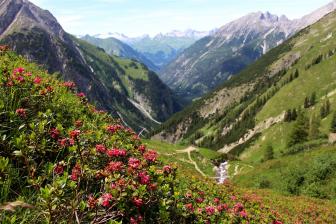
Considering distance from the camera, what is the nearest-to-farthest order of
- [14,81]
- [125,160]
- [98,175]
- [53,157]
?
1. [98,175]
2. [53,157]
3. [125,160]
4. [14,81]

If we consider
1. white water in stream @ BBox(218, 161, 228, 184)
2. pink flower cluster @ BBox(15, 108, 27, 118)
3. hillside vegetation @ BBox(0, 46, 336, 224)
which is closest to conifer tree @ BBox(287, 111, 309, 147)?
white water in stream @ BBox(218, 161, 228, 184)

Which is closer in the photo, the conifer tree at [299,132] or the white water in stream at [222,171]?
the white water in stream at [222,171]

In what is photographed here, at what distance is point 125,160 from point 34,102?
2.57 m

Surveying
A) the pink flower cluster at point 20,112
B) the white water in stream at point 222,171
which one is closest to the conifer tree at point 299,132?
the white water in stream at point 222,171

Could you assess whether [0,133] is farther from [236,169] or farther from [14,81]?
[236,169]

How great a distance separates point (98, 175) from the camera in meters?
7.03

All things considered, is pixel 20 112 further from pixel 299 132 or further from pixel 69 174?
pixel 299 132

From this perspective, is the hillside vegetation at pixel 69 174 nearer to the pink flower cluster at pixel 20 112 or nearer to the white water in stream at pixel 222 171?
the pink flower cluster at pixel 20 112

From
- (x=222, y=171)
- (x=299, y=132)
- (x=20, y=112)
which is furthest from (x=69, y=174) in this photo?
(x=299, y=132)

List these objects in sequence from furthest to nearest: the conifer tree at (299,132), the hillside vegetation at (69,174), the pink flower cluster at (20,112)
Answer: the conifer tree at (299,132)
the pink flower cluster at (20,112)
the hillside vegetation at (69,174)

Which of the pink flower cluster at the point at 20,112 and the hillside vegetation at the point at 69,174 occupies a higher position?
the pink flower cluster at the point at 20,112

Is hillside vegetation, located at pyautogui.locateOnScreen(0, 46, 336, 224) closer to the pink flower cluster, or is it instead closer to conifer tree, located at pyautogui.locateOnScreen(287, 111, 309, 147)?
the pink flower cluster

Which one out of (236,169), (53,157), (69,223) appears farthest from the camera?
(236,169)

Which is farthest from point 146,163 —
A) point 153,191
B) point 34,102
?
point 34,102
